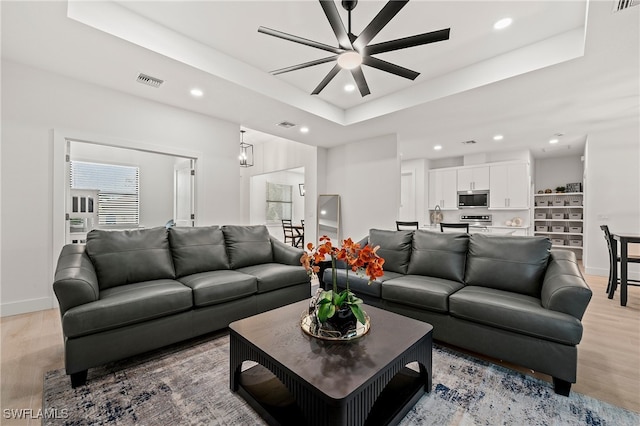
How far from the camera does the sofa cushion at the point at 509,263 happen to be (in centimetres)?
246

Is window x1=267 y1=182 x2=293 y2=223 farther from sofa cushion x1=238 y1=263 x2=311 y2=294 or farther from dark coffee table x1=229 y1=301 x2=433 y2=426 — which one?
dark coffee table x1=229 y1=301 x2=433 y2=426

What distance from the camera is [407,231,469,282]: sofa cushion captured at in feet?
9.44

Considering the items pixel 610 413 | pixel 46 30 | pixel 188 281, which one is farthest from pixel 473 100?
pixel 46 30

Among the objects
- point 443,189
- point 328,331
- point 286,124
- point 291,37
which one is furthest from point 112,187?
point 443,189

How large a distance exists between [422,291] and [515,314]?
70 centimetres

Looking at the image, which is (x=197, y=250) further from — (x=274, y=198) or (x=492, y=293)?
(x=274, y=198)

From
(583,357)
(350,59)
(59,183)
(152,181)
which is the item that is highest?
(350,59)

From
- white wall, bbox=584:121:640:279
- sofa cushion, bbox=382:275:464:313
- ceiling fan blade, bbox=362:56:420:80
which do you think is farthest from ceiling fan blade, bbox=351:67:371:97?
white wall, bbox=584:121:640:279

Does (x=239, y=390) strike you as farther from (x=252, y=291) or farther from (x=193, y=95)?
(x=193, y=95)

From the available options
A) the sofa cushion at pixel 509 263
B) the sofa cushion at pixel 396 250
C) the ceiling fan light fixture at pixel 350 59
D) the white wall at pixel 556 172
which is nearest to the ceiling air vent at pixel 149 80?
the ceiling fan light fixture at pixel 350 59

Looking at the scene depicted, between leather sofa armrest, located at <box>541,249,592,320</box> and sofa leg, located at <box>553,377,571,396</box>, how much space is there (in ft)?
1.39

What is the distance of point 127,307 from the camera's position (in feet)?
6.82

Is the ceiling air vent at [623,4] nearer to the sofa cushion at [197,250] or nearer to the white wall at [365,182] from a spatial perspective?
the white wall at [365,182]

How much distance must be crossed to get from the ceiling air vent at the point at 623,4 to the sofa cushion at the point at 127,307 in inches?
158
